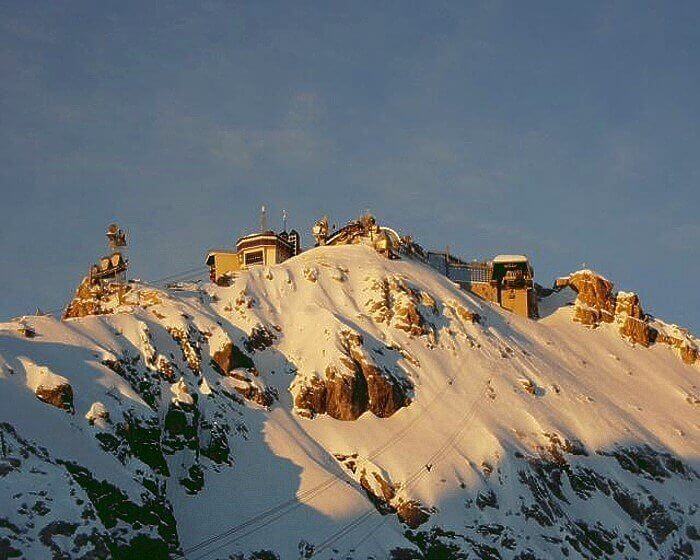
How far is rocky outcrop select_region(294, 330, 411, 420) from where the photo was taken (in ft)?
427

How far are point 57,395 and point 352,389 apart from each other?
30945mm

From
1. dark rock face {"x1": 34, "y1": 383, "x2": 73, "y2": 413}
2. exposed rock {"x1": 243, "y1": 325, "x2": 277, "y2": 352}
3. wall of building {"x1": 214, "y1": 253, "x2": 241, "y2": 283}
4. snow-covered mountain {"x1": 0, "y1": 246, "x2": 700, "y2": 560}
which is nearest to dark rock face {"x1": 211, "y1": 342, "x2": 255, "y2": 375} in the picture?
snow-covered mountain {"x1": 0, "y1": 246, "x2": 700, "y2": 560}

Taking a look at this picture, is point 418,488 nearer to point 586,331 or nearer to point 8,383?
point 8,383

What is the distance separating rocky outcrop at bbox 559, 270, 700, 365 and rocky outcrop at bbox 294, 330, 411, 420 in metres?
48.8

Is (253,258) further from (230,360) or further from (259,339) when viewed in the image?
(230,360)

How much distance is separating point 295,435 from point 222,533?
16.3m

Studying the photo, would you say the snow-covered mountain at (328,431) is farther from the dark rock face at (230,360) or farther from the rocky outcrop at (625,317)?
the rocky outcrop at (625,317)

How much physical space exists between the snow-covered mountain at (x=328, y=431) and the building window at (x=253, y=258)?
1210cm

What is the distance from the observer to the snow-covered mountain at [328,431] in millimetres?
106438

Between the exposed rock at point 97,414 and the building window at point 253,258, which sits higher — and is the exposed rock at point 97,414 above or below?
below

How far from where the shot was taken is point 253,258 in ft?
Result: 567

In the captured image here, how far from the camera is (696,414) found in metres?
160

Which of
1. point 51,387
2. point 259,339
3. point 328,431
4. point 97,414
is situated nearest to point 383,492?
point 328,431

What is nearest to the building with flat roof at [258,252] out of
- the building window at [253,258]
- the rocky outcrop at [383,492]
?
the building window at [253,258]
